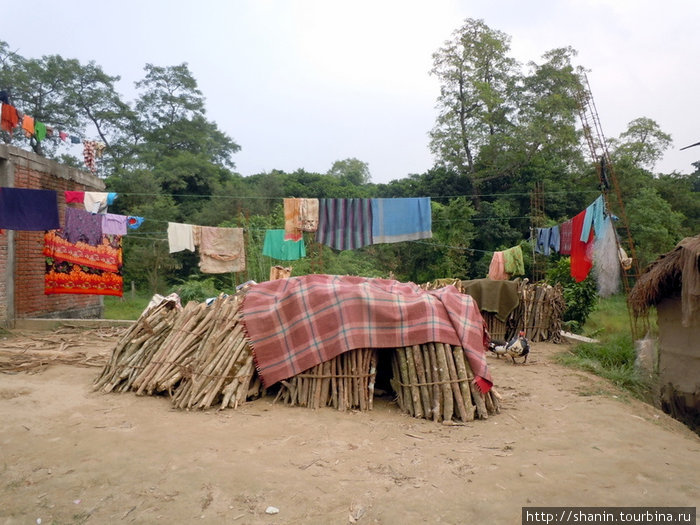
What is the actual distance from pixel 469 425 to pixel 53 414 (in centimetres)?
401

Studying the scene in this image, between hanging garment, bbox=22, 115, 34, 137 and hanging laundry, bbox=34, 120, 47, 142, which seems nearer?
hanging garment, bbox=22, 115, 34, 137

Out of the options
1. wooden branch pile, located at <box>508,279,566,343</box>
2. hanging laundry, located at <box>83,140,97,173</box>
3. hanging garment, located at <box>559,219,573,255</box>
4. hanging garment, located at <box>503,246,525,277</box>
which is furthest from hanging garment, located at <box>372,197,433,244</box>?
hanging laundry, located at <box>83,140,97,173</box>

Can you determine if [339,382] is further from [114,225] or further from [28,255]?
[28,255]

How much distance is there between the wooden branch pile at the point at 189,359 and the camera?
4980 mm

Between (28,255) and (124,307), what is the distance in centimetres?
523

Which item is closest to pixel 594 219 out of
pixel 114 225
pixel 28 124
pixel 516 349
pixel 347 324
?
pixel 516 349

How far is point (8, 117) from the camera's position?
28.4 ft

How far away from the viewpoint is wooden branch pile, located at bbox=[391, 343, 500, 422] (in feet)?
15.5

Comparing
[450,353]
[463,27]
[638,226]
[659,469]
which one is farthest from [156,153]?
[659,469]

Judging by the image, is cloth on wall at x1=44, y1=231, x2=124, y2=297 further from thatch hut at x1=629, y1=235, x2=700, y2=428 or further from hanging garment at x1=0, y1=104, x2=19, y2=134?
thatch hut at x1=629, y1=235, x2=700, y2=428

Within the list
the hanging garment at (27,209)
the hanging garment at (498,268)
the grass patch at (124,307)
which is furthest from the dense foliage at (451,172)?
the hanging garment at (27,209)

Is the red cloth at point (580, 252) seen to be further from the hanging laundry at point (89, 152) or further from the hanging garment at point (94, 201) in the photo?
the hanging laundry at point (89, 152)

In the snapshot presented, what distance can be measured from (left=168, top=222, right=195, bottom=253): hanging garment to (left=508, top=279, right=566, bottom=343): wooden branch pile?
759cm

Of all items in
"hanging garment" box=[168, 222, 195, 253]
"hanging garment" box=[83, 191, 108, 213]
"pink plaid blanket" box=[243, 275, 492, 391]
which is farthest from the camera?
"hanging garment" box=[168, 222, 195, 253]
